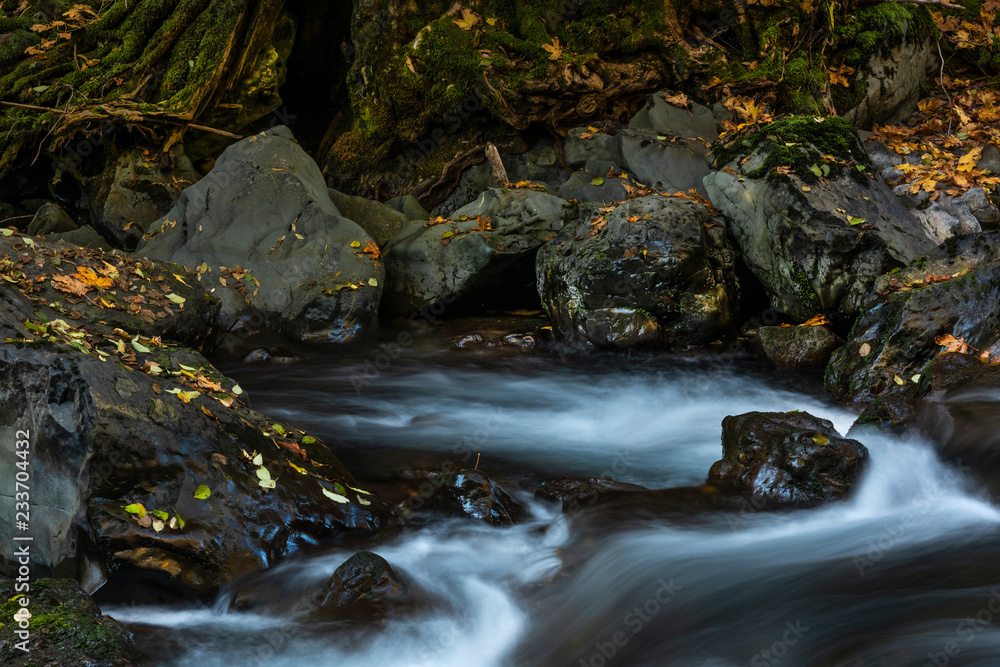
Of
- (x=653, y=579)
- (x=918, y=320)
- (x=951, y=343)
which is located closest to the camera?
(x=653, y=579)

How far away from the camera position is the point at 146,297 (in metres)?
7.18

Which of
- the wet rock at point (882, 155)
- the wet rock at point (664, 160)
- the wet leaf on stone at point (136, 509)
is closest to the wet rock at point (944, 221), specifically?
the wet rock at point (882, 155)

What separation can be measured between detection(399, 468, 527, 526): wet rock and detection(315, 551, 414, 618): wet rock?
0.90 m

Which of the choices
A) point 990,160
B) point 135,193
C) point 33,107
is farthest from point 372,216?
point 990,160

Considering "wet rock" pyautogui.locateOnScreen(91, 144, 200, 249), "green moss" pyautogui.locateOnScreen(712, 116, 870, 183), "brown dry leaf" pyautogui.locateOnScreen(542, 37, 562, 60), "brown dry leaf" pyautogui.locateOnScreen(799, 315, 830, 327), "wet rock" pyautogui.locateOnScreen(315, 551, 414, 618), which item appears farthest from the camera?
"wet rock" pyautogui.locateOnScreen(91, 144, 200, 249)

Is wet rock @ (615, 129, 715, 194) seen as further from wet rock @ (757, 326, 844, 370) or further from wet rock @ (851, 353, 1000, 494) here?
wet rock @ (851, 353, 1000, 494)

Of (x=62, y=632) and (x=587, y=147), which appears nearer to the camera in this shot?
(x=62, y=632)

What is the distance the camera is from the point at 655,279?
801 centimetres

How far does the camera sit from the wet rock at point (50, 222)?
1166 centimetres

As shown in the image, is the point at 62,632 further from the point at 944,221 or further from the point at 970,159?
the point at 970,159

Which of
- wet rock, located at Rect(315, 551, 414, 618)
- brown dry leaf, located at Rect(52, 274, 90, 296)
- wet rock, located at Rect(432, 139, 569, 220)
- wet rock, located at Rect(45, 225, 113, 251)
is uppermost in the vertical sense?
wet rock, located at Rect(432, 139, 569, 220)

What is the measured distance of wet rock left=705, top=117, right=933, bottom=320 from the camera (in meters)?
7.47

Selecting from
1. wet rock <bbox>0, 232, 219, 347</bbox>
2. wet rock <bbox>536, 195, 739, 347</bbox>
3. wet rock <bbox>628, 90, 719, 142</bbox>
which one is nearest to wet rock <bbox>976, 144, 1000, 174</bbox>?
wet rock <bbox>628, 90, 719, 142</bbox>

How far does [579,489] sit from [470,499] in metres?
0.75
